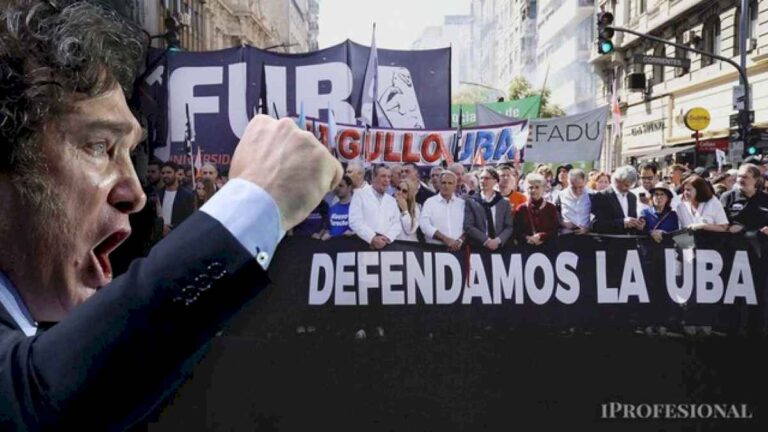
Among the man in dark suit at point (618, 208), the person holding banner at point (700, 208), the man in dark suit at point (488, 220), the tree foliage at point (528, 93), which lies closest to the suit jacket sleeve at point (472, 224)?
the man in dark suit at point (488, 220)

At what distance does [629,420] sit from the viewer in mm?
5863

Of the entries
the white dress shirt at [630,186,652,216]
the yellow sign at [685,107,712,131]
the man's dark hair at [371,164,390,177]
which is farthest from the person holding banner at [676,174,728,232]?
the yellow sign at [685,107,712,131]

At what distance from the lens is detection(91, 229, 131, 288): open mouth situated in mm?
1100

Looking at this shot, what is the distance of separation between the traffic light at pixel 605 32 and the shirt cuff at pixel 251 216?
657 inches

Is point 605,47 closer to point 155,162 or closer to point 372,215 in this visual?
point 372,215

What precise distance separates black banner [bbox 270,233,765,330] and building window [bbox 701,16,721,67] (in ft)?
77.8

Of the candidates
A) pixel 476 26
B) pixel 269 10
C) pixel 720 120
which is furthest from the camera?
pixel 476 26

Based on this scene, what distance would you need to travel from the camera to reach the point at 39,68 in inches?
38.9

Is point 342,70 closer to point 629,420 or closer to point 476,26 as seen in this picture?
point 629,420

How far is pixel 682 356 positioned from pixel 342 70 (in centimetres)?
398

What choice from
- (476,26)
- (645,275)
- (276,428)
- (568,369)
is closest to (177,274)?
(276,428)

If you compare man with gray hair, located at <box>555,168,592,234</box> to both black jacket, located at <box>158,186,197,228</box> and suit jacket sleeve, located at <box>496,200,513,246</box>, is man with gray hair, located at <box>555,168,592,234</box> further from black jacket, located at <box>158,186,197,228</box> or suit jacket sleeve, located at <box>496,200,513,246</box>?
black jacket, located at <box>158,186,197,228</box>

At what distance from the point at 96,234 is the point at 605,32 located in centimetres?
1751

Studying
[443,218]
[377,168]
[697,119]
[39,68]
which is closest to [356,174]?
[377,168]
